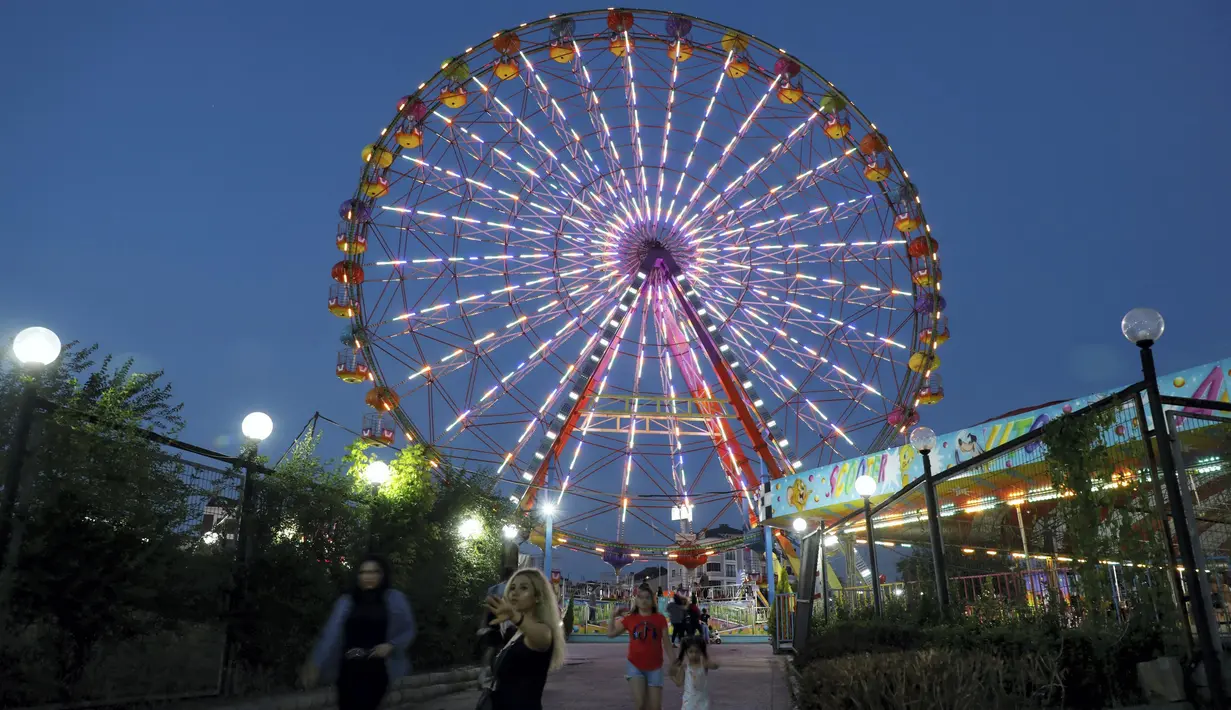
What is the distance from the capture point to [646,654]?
6969 millimetres

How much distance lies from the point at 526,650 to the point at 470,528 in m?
10.3

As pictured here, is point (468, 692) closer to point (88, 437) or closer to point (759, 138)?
point (88, 437)

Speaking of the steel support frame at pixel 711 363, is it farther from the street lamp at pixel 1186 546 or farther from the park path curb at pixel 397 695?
the street lamp at pixel 1186 546

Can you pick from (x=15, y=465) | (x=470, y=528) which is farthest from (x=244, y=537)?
(x=470, y=528)

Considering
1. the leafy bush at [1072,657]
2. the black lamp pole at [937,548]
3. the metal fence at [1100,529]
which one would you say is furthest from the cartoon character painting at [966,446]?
the leafy bush at [1072,657]

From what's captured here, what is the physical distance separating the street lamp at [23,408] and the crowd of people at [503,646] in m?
2.25

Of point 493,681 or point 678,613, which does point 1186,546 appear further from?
point 678,613

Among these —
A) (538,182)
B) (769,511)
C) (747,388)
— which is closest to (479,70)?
(538,182)

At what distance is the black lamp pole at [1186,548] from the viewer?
504cm

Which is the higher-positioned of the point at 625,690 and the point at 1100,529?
the point at 1100,529

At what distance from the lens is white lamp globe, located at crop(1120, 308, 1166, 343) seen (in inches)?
236

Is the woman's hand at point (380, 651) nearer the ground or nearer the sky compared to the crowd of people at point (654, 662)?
nearer the sky

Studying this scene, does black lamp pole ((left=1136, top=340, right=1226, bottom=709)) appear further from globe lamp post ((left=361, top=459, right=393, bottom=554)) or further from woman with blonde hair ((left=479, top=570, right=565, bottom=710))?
globe lamp post ((left=361, top=459, right=393, bottom=554))

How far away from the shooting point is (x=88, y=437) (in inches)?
262
